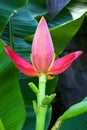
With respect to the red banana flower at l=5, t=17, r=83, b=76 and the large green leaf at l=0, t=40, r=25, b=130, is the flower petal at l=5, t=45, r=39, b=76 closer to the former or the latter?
the red banana flower at l=5, t=17, r=83, b=76

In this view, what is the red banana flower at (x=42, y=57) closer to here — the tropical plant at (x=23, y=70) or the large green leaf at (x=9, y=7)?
the tropical plant at (x=23, y=70)

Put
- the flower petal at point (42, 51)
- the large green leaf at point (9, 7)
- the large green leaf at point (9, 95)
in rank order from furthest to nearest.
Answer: the large green leaf at point (9, 7) → the large green leaf at point (9, 95) → the flower petal at point (42, 51)

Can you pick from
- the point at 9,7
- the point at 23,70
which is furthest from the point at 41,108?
the point at 9,7

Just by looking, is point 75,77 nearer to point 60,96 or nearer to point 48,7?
point 60,96

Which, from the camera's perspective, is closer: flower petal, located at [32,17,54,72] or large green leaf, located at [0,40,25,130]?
flower petal, located at [32,17,54,72]

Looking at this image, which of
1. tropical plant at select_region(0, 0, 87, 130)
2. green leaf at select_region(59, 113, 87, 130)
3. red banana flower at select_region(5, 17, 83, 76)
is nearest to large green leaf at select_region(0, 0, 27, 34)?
tropical plant at select_region(0, 0, 87, 130)

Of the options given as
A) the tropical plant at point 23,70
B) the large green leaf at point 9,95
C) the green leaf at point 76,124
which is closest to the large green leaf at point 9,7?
the tropical plant at point 23,70

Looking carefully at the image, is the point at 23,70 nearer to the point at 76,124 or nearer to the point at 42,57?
the point at 42,57

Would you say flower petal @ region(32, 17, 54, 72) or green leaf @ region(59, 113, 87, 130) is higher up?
flower petal @ region(32, 17, 54, 72)
